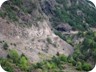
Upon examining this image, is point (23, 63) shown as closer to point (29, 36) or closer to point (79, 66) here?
point (79, 66)

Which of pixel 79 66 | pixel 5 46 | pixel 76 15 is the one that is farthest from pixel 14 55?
pixel 76 15

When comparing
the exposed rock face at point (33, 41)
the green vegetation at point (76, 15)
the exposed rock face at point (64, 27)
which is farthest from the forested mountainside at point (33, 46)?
the green vegetation at point (76, 15)

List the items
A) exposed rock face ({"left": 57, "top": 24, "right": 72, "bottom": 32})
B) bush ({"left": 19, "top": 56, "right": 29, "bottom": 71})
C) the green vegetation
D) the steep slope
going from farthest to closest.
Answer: the green vegetation → exposed rock face ({"left": 57, "top": 24, "right": 72, "bottom": 32}) → the steep slope → bush ({"left": 19, "top": 56, "right": 29, "bottom": 71})

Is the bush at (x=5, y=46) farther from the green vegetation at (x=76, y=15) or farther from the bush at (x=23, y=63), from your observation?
the green vegetation at (x=76, y=15)

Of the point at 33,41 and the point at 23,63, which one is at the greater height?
the point at 23,63

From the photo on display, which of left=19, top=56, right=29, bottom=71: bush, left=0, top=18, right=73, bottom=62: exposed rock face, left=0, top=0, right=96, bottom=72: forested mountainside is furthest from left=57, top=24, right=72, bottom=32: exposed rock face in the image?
left=19, top=56, right=29, bottom=71: bush

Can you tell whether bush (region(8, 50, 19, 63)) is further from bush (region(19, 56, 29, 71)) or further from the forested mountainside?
bush (region(19, 56, 29, 71))

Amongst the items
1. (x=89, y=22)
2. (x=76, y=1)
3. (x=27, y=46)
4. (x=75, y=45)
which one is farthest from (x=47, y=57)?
(x=76, y=1)

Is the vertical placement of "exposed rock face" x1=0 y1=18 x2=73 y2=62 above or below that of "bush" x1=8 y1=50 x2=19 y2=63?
below

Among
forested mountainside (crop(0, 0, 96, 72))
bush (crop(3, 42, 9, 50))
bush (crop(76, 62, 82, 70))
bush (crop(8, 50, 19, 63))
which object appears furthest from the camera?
bush (crop(76, 62, 82, 70))
